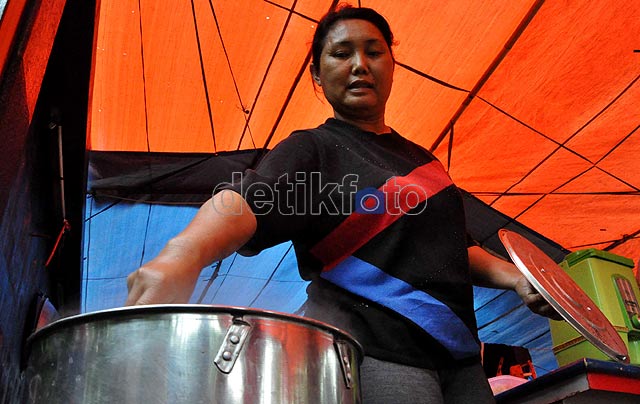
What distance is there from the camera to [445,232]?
1.33 m

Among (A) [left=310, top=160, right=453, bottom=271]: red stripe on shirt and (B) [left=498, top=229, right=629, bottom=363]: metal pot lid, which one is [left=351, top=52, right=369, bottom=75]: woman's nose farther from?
(B) [left=498, top=229, right=629, bottom=363]: metal pot lid

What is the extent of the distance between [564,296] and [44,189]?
386 cm

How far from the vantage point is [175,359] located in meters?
0.85

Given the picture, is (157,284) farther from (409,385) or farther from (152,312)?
(409,385)

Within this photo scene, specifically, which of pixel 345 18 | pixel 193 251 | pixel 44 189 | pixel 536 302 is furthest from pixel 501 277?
pixel 44 189

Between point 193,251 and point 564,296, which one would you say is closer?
point 193,251

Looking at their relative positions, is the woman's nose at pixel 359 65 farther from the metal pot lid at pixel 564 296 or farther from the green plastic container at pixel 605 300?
the green plastic container at pixel 605 300

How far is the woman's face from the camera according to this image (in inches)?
57.5

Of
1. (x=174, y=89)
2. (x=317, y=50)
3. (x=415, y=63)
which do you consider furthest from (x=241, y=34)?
(x=317, y=50)

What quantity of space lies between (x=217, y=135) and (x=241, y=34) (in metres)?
0.98

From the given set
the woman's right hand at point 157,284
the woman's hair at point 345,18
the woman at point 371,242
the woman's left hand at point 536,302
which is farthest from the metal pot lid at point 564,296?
the woman's right hand at point 157,284

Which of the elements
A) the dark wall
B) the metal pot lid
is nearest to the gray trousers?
the metal pot lid

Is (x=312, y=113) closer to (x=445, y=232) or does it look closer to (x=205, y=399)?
(x=445, y=232)

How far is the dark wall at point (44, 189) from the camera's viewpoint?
3.26 m
